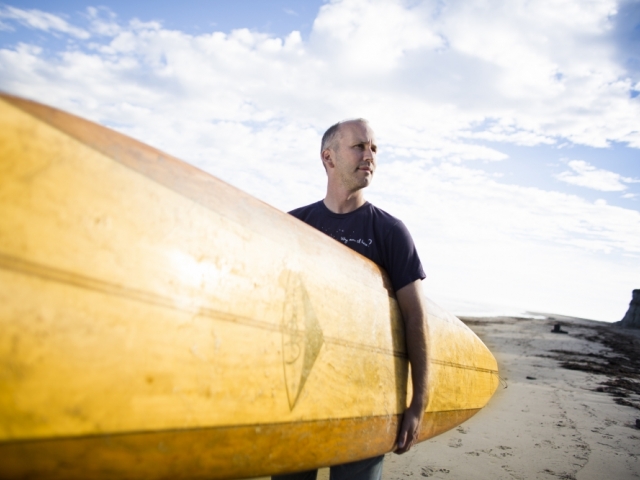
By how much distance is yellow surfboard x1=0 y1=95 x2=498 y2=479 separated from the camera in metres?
0.91

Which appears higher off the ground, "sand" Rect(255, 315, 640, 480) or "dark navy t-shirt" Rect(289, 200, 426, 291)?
"dark navy t-shirt" Rect(289, 200, 426, 291)

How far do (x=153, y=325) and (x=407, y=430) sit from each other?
1.46 m

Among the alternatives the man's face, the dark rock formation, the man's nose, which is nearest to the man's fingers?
the man's face

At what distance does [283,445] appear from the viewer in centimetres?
148

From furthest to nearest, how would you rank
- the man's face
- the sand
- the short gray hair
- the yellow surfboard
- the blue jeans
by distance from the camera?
the sand < the short gray hair < the man's face < the blue jeans < the yellow surfboard

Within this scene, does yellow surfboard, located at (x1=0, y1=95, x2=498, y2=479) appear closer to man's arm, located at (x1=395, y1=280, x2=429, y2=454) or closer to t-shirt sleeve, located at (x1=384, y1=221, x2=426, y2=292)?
man's arm, located at (x1=395, y1=280, x2=429, y2=454)

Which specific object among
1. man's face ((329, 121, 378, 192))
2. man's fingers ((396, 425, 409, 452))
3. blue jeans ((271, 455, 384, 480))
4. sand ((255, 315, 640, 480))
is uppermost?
man's face ((329, 121, 378, 192))

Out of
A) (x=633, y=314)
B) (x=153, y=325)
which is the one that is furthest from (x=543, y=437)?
(x=633, y=314)

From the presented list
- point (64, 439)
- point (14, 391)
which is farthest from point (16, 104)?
point (64, 439)

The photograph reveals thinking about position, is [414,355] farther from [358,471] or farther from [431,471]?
[431,471]

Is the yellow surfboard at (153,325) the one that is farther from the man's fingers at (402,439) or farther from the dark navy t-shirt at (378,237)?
the dark navy t-shirt at (378,237)

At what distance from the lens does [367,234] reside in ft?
7.27

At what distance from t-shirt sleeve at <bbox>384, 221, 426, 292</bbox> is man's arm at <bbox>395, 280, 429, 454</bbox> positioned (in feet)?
0.13

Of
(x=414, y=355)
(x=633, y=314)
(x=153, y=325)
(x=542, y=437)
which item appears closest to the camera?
(x=153, y=325)
